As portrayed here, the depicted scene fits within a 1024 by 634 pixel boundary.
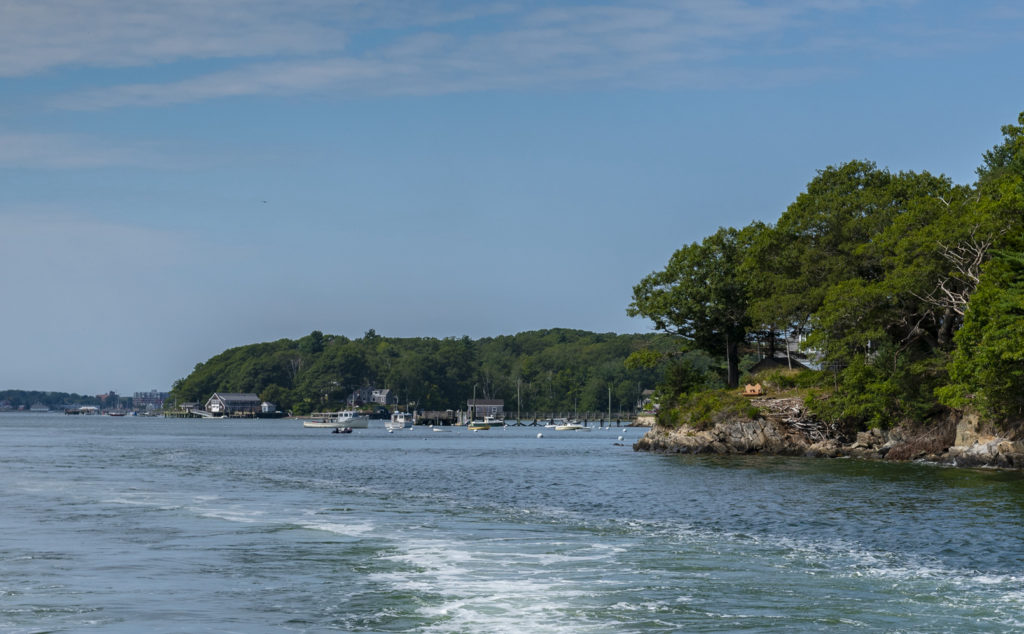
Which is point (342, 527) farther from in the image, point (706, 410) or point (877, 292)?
point (706, 410)

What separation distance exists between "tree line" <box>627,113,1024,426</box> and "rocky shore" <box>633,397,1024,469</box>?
3.83 feet

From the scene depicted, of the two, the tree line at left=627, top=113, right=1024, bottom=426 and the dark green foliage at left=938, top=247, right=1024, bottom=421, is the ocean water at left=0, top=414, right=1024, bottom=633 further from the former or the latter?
the tree line at left=627, top=113, right=1024, bottom=426

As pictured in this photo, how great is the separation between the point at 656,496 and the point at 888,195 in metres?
35.7

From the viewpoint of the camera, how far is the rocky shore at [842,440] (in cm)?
5062

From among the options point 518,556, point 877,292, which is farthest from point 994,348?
point 518,556

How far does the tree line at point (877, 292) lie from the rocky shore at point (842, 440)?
1.17 metres

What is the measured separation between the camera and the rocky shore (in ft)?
166

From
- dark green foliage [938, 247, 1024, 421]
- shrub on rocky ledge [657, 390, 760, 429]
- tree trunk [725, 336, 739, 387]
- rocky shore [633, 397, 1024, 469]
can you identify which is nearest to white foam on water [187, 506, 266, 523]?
dark green foliage [938, 247, 1024, 421]

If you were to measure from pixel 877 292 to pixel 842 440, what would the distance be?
36.4ft

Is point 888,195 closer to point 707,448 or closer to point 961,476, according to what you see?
point 707,448

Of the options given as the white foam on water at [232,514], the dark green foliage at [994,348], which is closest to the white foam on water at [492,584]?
the white foam on water at [232,514]

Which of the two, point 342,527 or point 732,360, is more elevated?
point 732,360

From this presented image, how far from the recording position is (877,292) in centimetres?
5712

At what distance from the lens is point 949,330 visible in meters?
61.4
